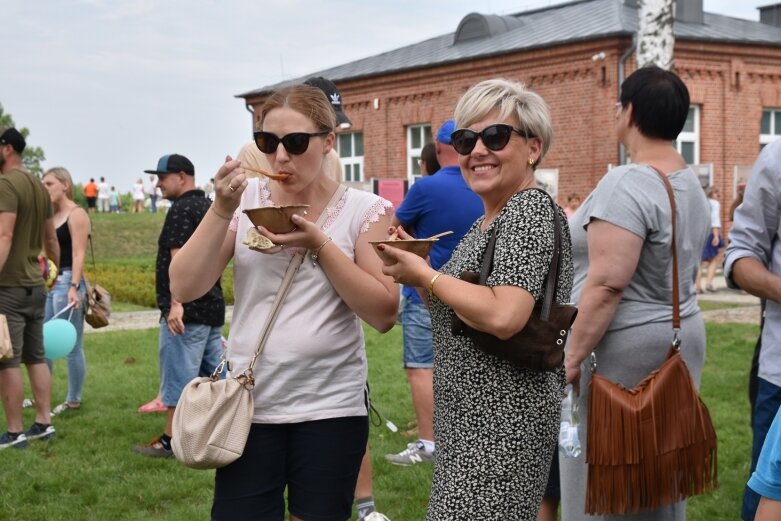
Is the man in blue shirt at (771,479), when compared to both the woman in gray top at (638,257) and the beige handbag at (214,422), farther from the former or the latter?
the beige handbag at (214,422)

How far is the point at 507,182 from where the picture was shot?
9.10 ft

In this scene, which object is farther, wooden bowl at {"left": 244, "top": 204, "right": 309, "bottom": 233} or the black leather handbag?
wooden bowl at {"left": 244, "top": 204, "right": 309, "bottom": 233}

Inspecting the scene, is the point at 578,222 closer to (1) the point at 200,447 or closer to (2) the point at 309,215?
(2) the point at 309,215

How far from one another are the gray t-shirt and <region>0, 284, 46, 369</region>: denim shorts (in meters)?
4.59

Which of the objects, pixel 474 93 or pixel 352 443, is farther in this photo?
pixel 352 443

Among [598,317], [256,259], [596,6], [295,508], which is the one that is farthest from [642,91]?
[596,6]

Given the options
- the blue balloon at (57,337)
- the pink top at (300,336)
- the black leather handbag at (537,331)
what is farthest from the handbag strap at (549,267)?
the blue balloon at (57,337)

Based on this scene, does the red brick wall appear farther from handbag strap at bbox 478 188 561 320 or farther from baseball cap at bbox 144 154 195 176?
handbag strap at bbox 478 188 561 320

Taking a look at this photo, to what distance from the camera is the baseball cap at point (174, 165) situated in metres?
6.48

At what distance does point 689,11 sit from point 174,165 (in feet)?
75.0

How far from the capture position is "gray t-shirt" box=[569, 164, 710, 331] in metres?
3.33

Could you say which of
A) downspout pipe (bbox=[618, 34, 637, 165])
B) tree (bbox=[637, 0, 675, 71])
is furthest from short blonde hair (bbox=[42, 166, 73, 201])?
downspout pipe (bbox=[618, 34, 637, 165])

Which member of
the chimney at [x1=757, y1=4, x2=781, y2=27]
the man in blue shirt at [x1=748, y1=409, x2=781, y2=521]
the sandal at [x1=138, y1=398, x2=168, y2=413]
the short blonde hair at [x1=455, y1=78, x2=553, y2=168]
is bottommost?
the sandal at [x1=138, y1=398, x2=168, y2=413]

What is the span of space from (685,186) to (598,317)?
617 mm
